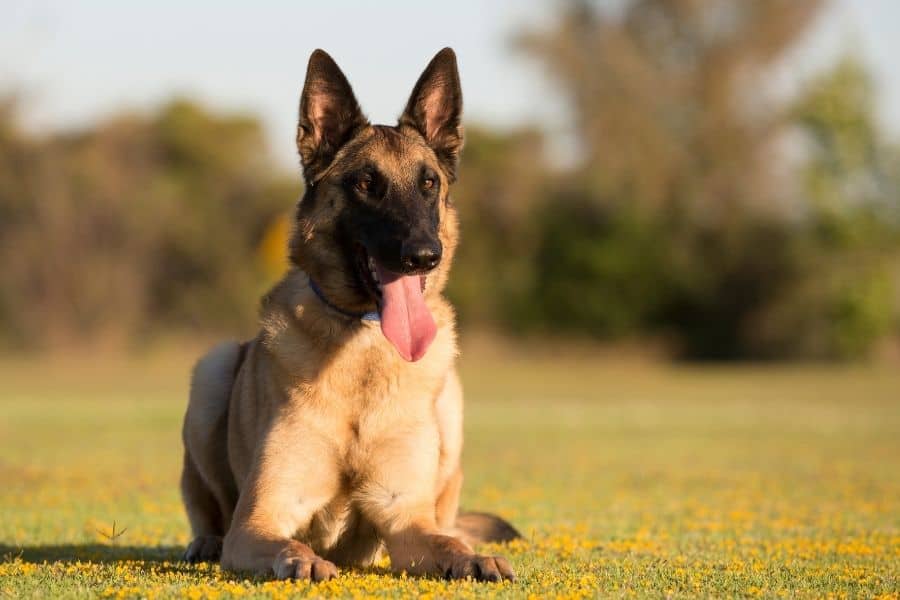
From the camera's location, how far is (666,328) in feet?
171

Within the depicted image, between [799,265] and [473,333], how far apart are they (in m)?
14.1

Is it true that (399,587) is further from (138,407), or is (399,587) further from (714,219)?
(714,219)

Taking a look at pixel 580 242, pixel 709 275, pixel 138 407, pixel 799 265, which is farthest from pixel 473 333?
pixel 138 407

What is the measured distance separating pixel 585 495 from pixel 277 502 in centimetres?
679

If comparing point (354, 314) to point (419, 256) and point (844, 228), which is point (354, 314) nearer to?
point (419, 256)

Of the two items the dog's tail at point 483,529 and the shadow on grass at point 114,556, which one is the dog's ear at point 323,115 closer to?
the shadow on grass at point 114,556

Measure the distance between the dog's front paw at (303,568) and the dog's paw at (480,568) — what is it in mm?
605

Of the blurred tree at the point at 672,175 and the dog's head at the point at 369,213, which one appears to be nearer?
the dog's head at the point at 369,213

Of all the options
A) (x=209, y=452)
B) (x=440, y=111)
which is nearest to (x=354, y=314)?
(x=440, y=111)

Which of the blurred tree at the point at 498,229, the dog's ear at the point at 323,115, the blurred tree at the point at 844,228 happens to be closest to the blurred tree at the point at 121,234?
the blurred tree at the point at 498,229

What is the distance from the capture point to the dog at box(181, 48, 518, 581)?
625 cm

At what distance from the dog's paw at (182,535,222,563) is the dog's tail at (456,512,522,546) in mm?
1569

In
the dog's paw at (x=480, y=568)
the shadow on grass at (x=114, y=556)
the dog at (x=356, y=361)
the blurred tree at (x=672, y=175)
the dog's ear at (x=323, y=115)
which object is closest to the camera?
the dog's paw at (x=480, y=568)

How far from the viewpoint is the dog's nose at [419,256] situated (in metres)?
6.21
